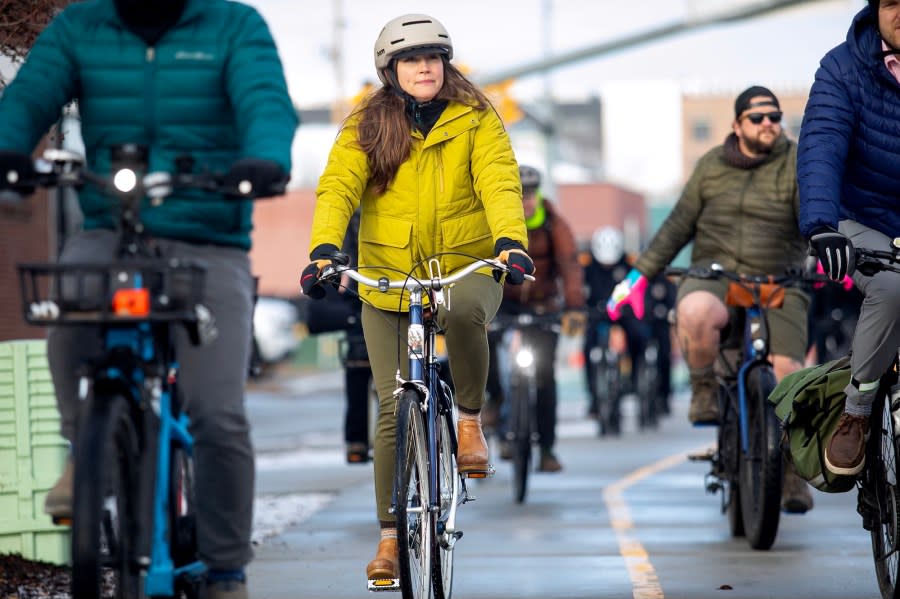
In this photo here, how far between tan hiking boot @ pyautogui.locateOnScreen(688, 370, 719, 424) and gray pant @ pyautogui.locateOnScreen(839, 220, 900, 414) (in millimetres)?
3134

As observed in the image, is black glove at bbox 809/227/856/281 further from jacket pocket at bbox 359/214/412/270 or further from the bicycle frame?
jacket pocket at bbox 359/214/412/270

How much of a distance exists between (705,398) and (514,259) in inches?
149

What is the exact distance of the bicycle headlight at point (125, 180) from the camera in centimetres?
521

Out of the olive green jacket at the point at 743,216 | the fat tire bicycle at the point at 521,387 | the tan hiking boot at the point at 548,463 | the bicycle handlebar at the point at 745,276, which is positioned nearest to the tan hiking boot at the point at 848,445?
the bicycle handlebar at the point at 745,276

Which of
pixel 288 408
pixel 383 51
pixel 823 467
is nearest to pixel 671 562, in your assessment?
pixel 823 467

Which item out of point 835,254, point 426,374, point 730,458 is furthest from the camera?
point 730,458

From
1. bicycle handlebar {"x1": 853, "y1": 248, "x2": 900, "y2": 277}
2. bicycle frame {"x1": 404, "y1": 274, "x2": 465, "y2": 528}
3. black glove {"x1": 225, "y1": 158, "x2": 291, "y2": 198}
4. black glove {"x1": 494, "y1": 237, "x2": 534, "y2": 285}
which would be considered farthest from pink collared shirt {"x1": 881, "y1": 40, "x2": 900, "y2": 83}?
black glove {"x1": 225, "y1": 158, "x2": 291, "y2": 198}

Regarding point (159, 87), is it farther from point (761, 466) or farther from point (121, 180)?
point (761, 466)

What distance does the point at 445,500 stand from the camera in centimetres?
700

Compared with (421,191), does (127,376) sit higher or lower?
lower

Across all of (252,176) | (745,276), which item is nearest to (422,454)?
(252,176)

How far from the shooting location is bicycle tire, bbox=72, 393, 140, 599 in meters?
4.85

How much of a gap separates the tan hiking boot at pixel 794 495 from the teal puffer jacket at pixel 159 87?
14.5ft

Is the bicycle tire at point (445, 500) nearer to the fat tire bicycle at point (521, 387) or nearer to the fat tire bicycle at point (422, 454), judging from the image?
the fat tire bicycle at point (422, 454)
